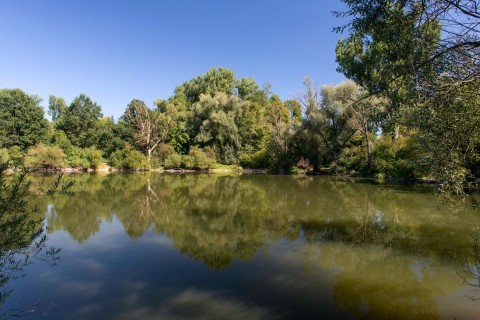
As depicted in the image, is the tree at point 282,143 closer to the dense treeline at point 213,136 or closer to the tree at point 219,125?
the dense treeline at point 213,136

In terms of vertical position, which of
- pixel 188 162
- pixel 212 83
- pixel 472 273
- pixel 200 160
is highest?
pixel 212 83

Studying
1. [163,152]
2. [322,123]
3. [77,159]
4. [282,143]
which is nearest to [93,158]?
[77,159]

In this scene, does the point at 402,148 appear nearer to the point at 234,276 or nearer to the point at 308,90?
the point at 308,90

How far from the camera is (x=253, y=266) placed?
Answer: 22.0 feet

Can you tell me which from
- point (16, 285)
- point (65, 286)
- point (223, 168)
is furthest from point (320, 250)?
point (223, 168)

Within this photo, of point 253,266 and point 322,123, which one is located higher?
point 322,123

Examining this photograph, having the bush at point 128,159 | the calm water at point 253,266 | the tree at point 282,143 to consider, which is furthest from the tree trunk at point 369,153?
the bush at point 128,159

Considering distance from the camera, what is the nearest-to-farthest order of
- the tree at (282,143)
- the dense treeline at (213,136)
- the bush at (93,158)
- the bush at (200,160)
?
the dense treeline at (213,136)
the tree at (282,143)
the bush at (93,158)
the bush at (200,160)

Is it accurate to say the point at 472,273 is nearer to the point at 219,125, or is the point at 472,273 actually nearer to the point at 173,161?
the point at 173,161

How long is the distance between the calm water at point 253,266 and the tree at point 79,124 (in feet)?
108

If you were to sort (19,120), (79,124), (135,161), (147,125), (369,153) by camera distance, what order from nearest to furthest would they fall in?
(369,153), (19,120), (135,161), (147,125), (79,124)

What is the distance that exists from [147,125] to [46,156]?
1272 centimetres

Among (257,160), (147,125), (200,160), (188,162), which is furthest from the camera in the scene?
(147,125)

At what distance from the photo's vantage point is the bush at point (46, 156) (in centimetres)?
3284
